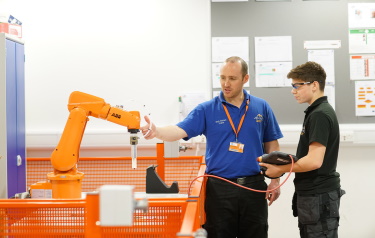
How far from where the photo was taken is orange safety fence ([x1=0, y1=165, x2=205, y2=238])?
185 centimetres

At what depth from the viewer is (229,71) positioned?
9.78ft

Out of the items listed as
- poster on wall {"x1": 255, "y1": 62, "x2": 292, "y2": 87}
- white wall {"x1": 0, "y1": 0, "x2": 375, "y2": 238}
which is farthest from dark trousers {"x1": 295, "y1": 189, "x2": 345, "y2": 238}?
poster on wall {"x1": 255, "y1": 62, "x2": 292, "y2": 87}

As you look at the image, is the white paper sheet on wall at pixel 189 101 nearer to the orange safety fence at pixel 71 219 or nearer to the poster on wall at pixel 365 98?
the poster on wall at pixel 365 98

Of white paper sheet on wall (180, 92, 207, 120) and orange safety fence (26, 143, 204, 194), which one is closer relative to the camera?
orange safety fence (26, 143, 204, 194)

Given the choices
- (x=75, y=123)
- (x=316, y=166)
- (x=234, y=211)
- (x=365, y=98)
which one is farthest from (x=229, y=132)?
(x=365, y=98)

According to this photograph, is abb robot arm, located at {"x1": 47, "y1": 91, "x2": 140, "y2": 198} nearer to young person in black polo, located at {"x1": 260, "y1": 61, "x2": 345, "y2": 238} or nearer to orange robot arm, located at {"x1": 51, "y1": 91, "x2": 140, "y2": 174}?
orange robot arm, located at {"x1": 51, "y1": 91, "x2": 140, "y2": 174}

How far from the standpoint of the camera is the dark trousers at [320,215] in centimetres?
260

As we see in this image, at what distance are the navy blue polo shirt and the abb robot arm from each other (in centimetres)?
60

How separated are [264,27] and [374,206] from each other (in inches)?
78.4

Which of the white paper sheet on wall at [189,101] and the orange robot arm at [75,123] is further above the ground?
the white paper sheet on wall at [189,101]

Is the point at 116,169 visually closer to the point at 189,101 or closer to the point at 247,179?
the point at 189,101

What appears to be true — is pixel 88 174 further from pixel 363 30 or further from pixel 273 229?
pixel 363 30

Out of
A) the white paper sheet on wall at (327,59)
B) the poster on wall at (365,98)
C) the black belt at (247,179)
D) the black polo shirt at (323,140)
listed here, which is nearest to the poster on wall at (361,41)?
the white paper sheet on wall at (327,59)

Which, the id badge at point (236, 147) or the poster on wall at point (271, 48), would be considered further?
the poster on wall at point (271, 48)
